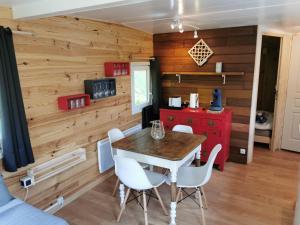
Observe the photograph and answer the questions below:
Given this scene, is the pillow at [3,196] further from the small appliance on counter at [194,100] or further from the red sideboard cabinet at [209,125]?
the small appliance on counter at [194,100]

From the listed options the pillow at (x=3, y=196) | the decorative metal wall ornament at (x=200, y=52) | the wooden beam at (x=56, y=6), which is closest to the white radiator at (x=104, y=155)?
the pillow at (x=3, y=196)

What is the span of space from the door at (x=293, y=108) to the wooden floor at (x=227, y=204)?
89cm

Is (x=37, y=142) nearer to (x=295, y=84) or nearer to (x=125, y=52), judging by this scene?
(x=125, y=52)

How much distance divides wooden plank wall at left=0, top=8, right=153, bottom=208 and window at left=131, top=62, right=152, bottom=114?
1.10ft

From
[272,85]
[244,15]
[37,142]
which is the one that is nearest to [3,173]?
[37,142]

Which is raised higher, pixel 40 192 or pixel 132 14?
pixel 132 14

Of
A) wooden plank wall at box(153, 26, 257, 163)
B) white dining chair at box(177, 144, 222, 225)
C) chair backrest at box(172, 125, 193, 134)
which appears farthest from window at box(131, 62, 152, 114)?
white dining chair at box(177, 144, 222, 225)

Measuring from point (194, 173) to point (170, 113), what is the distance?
4.66 feet

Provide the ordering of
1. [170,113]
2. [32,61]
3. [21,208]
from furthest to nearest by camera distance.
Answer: [170,113] → [32,61] → [21,208]

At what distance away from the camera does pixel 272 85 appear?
5738 mm

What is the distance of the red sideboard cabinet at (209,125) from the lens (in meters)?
3.51

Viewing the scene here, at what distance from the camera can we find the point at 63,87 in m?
2.71

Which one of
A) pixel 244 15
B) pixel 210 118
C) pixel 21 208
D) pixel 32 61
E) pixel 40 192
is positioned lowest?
pixel 40 192

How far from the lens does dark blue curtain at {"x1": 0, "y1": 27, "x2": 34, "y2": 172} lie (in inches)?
80.0
